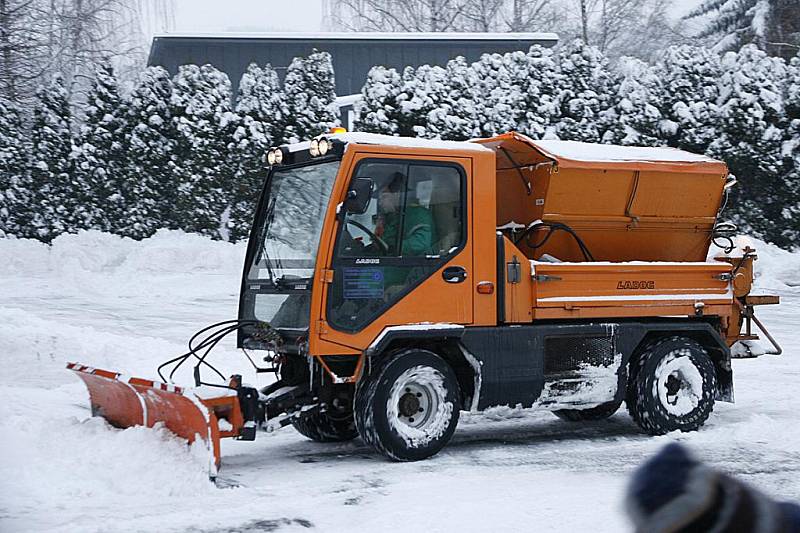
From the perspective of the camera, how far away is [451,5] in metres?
37.8

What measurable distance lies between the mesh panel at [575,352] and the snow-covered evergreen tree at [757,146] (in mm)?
13483

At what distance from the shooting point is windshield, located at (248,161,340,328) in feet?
24.6

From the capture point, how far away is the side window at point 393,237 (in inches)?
292

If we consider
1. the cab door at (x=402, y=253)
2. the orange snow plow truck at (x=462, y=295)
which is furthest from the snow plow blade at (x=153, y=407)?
the cab door at (x=402, y=253)

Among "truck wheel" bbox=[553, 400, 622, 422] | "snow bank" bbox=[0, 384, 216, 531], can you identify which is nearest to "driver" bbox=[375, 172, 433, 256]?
"snow bank" bbox=[0, 384, 216, 531]

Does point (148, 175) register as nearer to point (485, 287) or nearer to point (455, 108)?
point (455, 108)

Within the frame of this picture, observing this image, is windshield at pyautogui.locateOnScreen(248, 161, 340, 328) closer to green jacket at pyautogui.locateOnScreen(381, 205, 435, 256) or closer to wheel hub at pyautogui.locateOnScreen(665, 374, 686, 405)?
green jacket at pyautogui.locateOnScreen(381, 205, 435, 256)

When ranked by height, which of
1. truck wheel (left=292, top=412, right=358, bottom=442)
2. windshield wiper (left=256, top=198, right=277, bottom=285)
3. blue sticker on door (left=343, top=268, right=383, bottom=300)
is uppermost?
windshield wiper (left=256, top=198, right=277, bottom=285)

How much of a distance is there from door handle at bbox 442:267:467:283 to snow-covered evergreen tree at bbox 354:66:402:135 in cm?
1394

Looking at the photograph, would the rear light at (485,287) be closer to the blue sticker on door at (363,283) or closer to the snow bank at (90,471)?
the blue sticker on door at (363,283)

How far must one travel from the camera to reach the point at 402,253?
300 inches

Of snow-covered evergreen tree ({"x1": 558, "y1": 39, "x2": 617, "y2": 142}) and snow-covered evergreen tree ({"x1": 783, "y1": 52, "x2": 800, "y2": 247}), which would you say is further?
snow-covered evergreen tree ({"x1": 558, "y1": 39, "x2": 617, "y2": 142})

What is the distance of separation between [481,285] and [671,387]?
7.27 ft

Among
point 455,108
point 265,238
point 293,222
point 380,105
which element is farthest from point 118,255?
point 293,222
